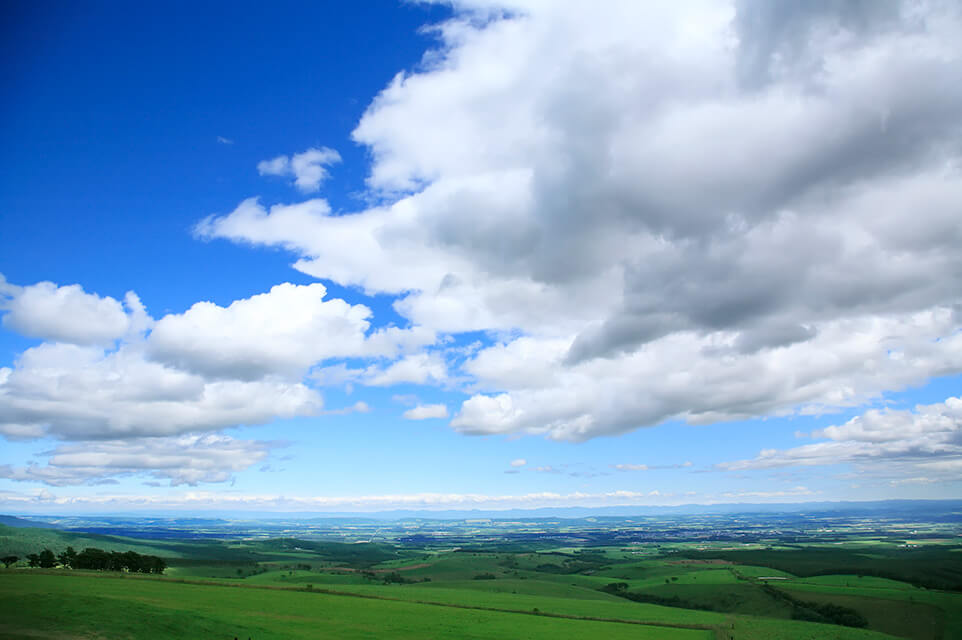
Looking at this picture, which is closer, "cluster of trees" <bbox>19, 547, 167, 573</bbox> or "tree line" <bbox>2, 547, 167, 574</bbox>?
"tree line" <bbox>2, 547, 167, 574</bbox>

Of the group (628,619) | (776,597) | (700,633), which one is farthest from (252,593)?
(776,597)

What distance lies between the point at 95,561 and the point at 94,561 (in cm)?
29

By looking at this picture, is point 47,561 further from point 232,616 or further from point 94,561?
point 232,616

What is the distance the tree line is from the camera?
136 m

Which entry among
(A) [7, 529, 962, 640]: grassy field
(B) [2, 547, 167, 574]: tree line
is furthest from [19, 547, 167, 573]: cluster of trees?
(A) [7, 529, 962, 640]: grassy field

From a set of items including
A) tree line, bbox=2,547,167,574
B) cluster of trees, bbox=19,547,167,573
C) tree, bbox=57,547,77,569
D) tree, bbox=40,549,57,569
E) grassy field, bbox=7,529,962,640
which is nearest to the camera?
grassy field, bbox=7,529,962,640

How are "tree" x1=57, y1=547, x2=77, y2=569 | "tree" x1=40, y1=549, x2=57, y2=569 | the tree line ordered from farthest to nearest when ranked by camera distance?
"tree" x1=57, y1=547, x2=77, y2=569 < the tree line < "tree" x1=40, y1=549, x2=57, y2=569

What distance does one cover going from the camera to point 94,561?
141m

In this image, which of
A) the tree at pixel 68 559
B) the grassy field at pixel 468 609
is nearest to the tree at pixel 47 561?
the tree at pixel 68 559

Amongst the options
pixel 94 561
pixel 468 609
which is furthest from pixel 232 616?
pixel 94 561

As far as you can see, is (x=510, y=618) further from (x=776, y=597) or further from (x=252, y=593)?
(x=776, y=597)

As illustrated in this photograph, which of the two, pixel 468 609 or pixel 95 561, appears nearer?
pixel 468 609

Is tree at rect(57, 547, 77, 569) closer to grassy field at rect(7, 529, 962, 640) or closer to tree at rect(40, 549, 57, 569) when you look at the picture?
tree at rect(40, 549, 57, 569)

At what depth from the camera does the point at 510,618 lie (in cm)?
11362
